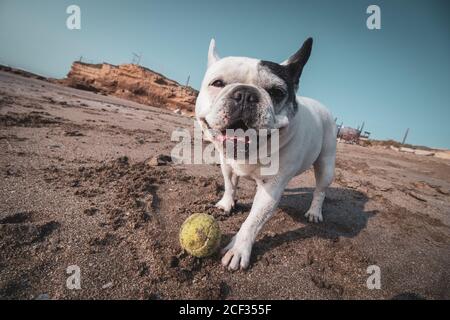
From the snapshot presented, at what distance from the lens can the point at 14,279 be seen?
5.28ft

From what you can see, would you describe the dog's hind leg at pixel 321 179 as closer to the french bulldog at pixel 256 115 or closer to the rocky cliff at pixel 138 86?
the french bulldog at pixel 256 115

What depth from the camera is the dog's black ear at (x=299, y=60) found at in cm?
253

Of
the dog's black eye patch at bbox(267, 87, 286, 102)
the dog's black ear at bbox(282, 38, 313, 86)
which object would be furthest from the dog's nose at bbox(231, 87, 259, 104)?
the dog's black ear at bbox(282, 38, 313, 86)

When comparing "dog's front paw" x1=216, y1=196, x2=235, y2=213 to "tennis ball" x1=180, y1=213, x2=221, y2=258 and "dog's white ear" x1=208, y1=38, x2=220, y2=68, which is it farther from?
"dog's white ear" x1=208, y1=38, x2=220, y2=68

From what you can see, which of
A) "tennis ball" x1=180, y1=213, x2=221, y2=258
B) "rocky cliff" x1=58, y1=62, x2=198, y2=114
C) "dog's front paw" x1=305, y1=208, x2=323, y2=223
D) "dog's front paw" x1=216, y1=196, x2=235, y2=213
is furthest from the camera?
"rocky cliff" x1=58, y1=62, x2=198, y2=114

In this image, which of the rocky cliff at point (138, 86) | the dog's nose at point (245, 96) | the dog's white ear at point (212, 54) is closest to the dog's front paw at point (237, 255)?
the dog's nose at point (245, 96)

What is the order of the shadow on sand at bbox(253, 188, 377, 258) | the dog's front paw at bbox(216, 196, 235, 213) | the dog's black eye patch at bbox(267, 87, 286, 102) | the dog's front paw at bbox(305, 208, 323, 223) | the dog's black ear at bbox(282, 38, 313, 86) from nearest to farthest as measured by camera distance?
the dog's black eye patch at bbox(267, 87, 286, 102) → the dog's black ear at bbox(282, 38, 313, 86) → the shadow on sand at bbox(253, 188, 377, 258) → the dog's front paw at bbox(216, 196, 235, 213) → the dog's front paw at bbox(305, 208, 323, 223)

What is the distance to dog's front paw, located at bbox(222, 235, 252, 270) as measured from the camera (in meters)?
2.12

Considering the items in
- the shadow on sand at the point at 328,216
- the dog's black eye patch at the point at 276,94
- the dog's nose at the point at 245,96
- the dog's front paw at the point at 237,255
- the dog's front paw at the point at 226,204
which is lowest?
the shadow on sand at the point at 328,216

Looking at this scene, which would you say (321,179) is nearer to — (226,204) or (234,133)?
(226,204)

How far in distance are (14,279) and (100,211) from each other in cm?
102

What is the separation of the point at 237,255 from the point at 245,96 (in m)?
1.39

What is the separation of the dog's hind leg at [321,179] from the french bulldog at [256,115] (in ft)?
2.69
